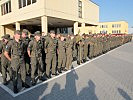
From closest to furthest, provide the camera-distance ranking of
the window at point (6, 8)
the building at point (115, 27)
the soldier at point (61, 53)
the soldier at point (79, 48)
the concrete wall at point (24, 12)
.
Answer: the soldier at point (61, 53) → the soldier at point (79, 48) → the concrete wall at point (24, 12) → the window at point (6, 8) → the building at point (115, 27)

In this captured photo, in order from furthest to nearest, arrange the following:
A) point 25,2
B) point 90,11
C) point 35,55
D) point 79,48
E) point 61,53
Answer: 1. point 90,11
2. point 25,2
3. point 79,48
4. point 61,53
5. point 35,55

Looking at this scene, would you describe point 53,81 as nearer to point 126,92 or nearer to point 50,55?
point 50,55

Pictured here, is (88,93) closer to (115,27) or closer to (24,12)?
(24,12)

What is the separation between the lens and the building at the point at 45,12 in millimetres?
14844

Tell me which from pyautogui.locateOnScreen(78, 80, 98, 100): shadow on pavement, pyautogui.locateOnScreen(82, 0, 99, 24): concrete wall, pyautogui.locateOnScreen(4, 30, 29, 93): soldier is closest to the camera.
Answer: pyautogui.locateOnScreen(78, 80, 98, 100): shadow on pavement

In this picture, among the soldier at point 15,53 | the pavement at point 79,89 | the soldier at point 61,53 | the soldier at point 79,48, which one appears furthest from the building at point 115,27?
the soldier at point 15,53

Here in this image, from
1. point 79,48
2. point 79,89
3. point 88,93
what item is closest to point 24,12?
point 79,48

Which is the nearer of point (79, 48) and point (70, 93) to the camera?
point (70, 93)

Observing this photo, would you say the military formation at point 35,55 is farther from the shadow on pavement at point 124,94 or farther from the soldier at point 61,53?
the shadow on pavement at point 124,94

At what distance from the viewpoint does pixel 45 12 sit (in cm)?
1428

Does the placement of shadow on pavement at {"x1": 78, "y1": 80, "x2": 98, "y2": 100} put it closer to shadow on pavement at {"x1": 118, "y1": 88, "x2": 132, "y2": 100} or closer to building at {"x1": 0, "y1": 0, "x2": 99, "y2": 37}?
shadow on pavement at {"x1": 118, "y1": 88, "x2": 132, "y2": 100}

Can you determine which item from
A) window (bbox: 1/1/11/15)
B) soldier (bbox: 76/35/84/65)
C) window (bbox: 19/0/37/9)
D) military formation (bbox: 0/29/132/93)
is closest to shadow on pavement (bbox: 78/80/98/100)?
military formation (bbox: 0/29/132/93)

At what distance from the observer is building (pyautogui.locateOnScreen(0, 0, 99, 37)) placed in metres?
14.8

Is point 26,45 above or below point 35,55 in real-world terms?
above
